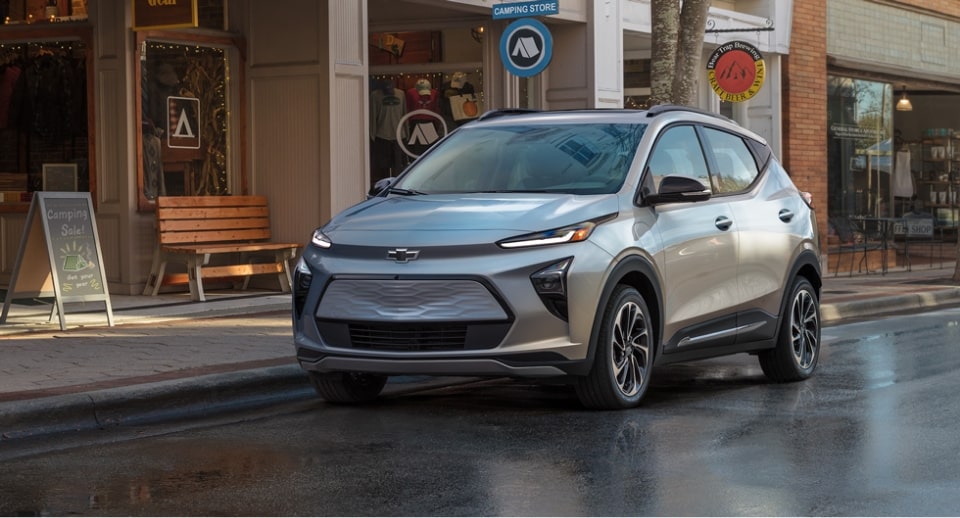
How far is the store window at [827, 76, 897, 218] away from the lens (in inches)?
976

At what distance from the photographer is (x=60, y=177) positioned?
1622 centimetres

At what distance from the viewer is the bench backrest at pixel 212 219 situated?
1521cm

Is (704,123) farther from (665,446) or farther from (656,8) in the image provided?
(656,8)

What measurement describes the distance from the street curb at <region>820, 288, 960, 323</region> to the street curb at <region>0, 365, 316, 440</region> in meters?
7.43

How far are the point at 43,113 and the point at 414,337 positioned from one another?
→ 9.56 meters

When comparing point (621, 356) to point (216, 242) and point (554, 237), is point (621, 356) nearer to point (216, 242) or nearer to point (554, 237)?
point (554, 237)

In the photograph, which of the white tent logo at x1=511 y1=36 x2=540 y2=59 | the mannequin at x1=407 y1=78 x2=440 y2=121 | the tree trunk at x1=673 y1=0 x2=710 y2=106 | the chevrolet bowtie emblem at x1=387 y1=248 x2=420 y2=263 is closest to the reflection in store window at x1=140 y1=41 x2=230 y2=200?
the mannequin at x1=407 y1=78 x2=440 y2=121

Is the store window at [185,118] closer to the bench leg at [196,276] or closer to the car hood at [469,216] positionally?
the bench leg at [196,276]

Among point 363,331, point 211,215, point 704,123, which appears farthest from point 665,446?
Answer: point 211,215

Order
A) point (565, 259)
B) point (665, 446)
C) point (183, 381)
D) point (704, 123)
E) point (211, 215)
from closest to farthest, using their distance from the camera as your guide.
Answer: point (665, 446), point (565, 259), point (183, 381), point (704, 123), point (211, 215)

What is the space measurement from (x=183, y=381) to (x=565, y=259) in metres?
2.47

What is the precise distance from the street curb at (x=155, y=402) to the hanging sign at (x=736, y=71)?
1046 cm

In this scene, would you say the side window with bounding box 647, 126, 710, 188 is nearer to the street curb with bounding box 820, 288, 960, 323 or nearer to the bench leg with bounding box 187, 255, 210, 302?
the street curb with bounding box 820, 288, 960, 323

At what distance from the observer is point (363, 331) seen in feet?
26.6
